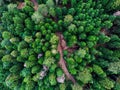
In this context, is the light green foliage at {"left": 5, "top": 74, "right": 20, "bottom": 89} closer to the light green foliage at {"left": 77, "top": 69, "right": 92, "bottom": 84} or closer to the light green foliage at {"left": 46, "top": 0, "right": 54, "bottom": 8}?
the light green foliage at {"left": 77, "top": 69, "right": 92, "bottom": 84}

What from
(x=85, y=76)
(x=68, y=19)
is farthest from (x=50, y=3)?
(x=85, y=76)

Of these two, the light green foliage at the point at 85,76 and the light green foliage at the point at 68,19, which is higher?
the light green foliage at the point at 68,19

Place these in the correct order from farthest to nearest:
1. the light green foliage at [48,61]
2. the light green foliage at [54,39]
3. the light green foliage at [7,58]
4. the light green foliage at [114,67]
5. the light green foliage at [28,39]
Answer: the light green foliage at [7,58]
the light green foliage at [114,67]
the light green foliage at [28,39]
the light green foliage at [54,39]
the light green foliage at [48,61]

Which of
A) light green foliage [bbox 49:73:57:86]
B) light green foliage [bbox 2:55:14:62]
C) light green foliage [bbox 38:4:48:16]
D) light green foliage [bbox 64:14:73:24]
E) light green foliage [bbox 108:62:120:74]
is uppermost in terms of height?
light green foliage [bbox 38:4:48:16]

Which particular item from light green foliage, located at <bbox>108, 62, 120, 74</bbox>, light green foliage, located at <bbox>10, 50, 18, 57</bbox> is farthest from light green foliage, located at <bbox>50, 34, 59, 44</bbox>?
light green foliage, located at <bbox>108, 62, 120, 74</bbox>

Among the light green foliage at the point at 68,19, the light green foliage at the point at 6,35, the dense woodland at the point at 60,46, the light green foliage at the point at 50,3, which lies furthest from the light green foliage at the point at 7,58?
the light green foliage at the point at 68,19

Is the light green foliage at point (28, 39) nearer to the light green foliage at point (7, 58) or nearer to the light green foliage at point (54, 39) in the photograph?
the light green foliage at point (54, 39)

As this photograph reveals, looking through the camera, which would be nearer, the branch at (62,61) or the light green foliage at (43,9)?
the light green foliage at (43,9)

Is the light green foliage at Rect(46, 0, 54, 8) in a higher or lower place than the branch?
higher

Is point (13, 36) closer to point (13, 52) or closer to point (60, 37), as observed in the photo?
point (13, 52)

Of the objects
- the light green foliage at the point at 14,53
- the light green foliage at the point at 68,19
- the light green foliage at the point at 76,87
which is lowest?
the light green foliage at the point at 76,87

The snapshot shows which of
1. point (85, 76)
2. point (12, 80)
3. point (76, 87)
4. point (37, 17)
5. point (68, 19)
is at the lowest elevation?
point (76, 87)

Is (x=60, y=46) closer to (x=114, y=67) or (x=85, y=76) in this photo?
(x=85, y=76)

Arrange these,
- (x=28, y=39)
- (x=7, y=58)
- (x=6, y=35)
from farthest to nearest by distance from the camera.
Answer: (x=6, y=35), (x=7, y=58), (x=28, y=39)
